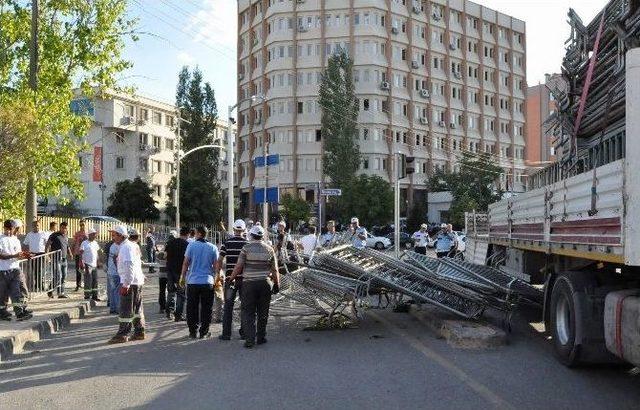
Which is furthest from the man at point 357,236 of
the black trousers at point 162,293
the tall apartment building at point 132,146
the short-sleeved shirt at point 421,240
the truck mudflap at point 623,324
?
the tall apartment building at point 132,146

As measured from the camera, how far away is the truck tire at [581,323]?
24.2ft

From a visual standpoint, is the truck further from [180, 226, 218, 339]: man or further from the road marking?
[180, 226, 218, 339]: man

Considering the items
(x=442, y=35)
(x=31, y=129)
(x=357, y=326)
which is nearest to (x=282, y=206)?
(x=442, y=35)

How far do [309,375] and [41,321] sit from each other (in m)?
5.72

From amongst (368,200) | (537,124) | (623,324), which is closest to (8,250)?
(623,324)

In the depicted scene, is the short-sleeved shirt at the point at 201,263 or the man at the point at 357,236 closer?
the short-sleeved shirt at the point at 201,263

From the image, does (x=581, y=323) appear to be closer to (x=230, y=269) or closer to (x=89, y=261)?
(x=230, y=269)

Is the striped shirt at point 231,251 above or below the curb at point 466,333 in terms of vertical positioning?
above

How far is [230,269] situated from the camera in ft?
36.5

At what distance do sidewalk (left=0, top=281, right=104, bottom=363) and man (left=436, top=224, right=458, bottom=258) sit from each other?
8.62m

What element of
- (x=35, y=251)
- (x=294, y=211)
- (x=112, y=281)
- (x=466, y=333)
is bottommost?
(x=466, y=333)

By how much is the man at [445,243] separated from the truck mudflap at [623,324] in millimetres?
11448

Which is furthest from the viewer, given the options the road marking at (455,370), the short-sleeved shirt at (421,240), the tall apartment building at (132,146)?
the tall apartment building at (132,146)

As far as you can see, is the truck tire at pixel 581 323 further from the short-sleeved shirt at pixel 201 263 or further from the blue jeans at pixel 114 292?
the blue jeans at pixel 114 292
